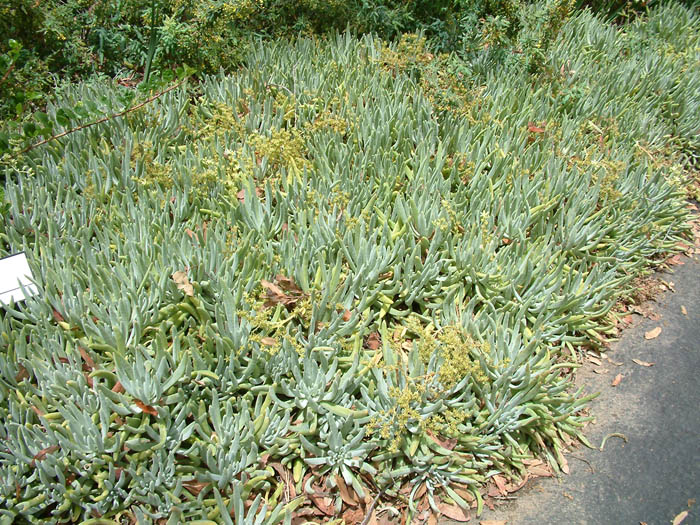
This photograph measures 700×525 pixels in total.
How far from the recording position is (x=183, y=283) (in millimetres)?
2545

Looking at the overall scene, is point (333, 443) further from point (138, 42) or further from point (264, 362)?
point (138, 42)

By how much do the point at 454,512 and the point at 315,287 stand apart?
3.71ft

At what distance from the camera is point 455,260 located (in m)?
2.93

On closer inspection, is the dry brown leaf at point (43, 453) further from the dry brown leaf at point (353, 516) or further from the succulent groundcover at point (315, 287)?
the dry brown leaf at point (353, 516)

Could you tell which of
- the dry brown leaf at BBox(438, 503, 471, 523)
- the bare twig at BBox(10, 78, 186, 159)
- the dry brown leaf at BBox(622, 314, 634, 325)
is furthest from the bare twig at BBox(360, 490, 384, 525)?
the bare twig at BBox(10, 78, 186, 159)

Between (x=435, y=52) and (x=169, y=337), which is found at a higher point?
(x=435, y=52)

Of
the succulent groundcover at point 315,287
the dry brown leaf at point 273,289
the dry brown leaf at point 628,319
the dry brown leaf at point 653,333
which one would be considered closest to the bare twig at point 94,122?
the succulent groundcover at point 315,287

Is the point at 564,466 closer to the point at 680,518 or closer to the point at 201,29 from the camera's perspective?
the point at 680,518

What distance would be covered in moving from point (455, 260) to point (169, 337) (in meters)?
1.44

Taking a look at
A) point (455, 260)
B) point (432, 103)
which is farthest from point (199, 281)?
point (432, 103)

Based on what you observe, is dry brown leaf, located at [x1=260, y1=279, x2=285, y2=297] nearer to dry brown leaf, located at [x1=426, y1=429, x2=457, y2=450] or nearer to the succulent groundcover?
the succulent groundcover

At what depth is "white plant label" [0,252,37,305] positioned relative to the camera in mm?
2396

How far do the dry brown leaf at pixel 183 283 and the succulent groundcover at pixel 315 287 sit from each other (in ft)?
0.12

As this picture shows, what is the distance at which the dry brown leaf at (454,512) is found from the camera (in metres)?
2.25
